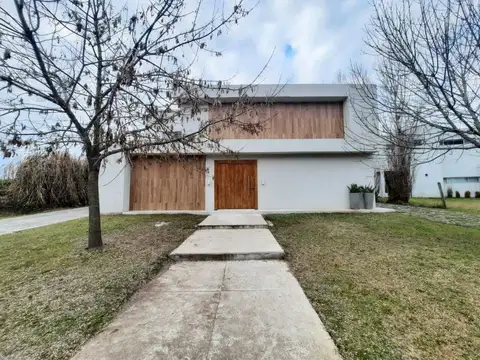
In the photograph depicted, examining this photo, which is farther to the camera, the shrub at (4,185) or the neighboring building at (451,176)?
the neighboring building at (451,176)

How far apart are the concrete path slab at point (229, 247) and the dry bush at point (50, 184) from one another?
30.0 ft

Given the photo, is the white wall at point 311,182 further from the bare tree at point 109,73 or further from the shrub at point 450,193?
the shrub at point 450,193

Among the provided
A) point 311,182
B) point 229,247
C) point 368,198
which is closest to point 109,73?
point 229,247

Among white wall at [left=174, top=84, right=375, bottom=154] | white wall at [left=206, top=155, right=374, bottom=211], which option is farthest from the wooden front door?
white wall at [left=174, top=84, right=375, bottom=154]

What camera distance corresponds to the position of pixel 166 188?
1087 cm

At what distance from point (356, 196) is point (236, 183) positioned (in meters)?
5.39

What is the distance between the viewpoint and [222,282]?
11.1 ft

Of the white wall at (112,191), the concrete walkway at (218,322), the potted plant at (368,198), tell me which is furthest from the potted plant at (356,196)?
the white wall at (112,191)

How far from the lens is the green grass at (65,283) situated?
2176mm

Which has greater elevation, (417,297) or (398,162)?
(398,162)

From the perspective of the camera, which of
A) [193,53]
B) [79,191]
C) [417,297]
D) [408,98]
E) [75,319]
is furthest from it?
[79,191]

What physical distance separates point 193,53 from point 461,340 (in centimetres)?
526

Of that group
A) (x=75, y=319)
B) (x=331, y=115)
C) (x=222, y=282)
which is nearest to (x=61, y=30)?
(x=75, y=319)

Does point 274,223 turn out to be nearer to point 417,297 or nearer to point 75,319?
point 417,297
